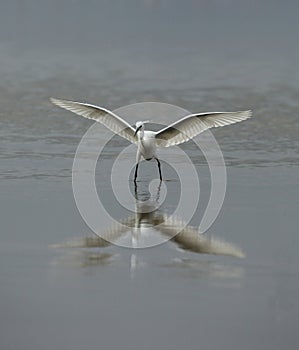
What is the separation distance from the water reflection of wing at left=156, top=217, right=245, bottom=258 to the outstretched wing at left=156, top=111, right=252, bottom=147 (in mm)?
2763

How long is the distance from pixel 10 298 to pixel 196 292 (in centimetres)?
156

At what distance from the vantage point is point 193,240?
11.2 m

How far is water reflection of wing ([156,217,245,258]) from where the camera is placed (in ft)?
35.1

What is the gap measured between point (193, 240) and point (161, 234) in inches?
14.9

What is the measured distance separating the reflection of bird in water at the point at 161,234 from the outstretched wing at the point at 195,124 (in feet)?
7.57

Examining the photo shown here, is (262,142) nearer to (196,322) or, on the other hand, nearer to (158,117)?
(158,117)

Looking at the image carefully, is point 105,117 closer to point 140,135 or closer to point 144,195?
point 140,135

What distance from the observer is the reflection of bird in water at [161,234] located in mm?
10836

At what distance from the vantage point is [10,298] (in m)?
9.17

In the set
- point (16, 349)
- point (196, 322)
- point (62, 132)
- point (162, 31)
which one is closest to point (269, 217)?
point (196, 322)

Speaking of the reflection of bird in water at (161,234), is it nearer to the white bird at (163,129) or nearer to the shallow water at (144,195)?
the shallow water at (144,195)

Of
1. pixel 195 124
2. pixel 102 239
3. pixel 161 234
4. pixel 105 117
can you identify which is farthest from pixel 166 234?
pixel 105 117

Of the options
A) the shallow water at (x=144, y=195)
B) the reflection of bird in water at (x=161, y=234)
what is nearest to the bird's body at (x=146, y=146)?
the shallow water at (x=144, y=195)

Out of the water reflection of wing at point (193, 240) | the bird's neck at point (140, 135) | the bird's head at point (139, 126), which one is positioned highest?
the bird's head at point (139, 126)
